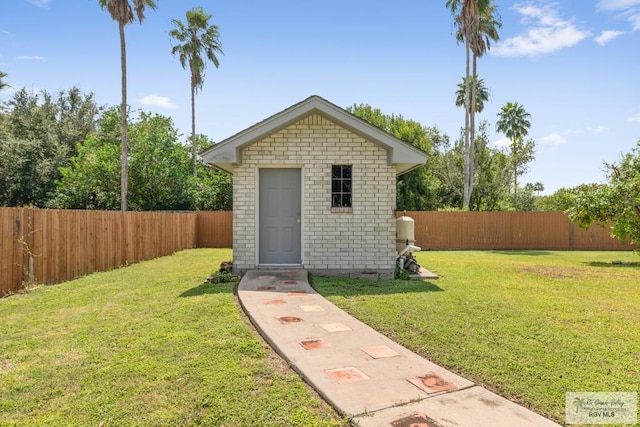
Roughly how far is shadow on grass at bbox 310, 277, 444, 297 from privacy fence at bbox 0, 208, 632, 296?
582cm

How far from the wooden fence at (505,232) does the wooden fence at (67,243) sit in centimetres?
1204

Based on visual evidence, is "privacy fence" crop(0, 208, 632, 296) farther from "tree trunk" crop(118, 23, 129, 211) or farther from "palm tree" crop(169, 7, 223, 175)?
"palm tree" crop(169, 7, 223, 175)

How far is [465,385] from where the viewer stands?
3057 millimetres

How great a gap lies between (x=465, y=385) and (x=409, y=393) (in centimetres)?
53

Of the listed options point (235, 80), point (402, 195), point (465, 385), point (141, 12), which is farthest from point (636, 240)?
point (141, 12)

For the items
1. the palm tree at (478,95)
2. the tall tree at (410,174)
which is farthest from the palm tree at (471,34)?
the palm tree at (478,95)

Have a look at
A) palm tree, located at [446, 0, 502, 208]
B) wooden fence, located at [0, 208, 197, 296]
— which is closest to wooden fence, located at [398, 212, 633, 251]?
palm tree, located at [446, 0, 502, 208]

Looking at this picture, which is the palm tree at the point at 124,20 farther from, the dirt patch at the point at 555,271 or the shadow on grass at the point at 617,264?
the shadow on grass at the point at 617,264

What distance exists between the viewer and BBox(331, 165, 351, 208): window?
26.9 ft

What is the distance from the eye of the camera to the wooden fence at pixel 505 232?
17953 mm

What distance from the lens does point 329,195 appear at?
318 inches

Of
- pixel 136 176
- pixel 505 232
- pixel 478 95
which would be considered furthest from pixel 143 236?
pixel 478 95

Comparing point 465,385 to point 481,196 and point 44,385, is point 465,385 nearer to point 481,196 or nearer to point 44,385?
point 44,385

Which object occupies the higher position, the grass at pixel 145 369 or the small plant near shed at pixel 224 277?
the small plant near shed at pixel 224 277
